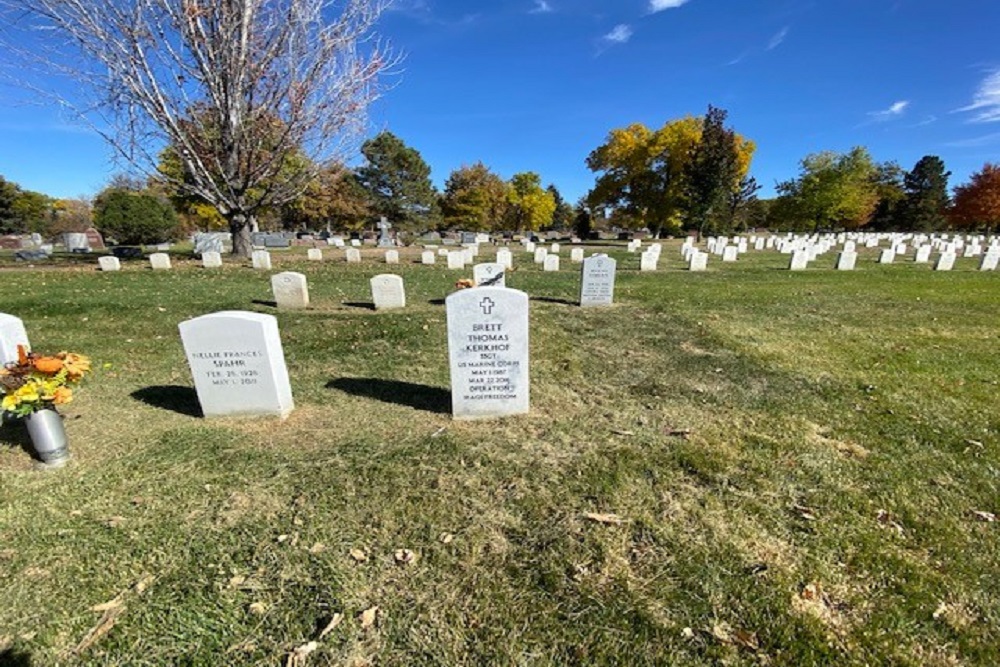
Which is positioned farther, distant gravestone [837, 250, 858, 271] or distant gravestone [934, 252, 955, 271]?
distant gravestone [837, 250, 858, 271]

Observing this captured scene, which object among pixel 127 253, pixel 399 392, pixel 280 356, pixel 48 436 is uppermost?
pixel 280 356

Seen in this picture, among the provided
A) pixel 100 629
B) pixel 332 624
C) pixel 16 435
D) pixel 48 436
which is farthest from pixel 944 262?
pixel 16 435

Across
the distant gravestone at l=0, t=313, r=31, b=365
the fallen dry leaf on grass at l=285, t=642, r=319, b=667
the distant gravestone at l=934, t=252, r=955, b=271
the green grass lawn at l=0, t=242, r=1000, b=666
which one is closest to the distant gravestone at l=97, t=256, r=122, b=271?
the green grass lawn at l=0, t=242, r=1000, b=666

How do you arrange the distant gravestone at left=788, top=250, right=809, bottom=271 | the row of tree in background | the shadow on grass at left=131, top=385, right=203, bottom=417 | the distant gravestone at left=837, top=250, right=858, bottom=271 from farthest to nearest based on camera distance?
the row of tree in background → the distant gravestone at left=837, top=250, right=858, bottom=271 → the distant gravestone at left=788, top=250, right=809, bottom=271 → the shadow on grass at left=131, top=385, right=203, bottom=417

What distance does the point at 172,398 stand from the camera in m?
5.27

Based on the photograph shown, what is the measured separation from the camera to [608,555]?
2.80m

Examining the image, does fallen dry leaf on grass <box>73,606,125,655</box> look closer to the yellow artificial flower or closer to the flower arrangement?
the flower arrangement

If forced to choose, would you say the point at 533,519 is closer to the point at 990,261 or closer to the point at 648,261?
the point at 648,261

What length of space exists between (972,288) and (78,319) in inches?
869

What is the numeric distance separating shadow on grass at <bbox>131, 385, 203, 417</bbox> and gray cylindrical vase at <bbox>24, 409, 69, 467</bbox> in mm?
1105

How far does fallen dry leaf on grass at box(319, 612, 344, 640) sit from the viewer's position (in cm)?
230

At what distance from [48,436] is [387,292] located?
700 cm

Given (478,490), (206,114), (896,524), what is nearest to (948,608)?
(896,524)

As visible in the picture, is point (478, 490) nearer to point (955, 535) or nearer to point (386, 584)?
point (386, 584)
